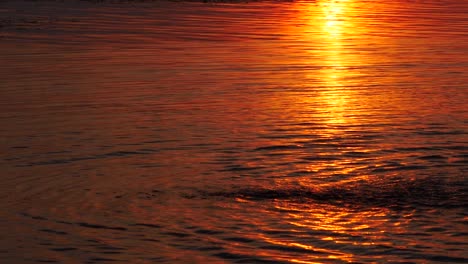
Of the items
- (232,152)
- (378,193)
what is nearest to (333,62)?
(232,152)

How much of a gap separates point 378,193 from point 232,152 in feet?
9.31

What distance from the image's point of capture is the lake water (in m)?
10.4

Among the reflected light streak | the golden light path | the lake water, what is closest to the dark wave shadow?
the lake water

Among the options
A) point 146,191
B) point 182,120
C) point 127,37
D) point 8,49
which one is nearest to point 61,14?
point 127,37

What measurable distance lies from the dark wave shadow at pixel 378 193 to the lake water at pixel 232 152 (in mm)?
33

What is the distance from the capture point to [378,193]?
12.1 metres

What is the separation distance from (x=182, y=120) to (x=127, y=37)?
15.1 m

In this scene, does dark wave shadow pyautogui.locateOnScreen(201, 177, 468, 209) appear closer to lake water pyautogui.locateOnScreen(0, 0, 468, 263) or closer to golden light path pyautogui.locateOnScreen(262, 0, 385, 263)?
lake water pyautogui.locateOnScreen(0, 0, 468, 263)

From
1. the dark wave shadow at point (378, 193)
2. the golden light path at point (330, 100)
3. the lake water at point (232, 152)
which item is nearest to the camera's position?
the lake water at point (232, 152)

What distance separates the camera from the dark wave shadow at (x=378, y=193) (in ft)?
38.2

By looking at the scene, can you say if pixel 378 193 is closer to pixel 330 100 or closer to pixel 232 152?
pixel 232 152

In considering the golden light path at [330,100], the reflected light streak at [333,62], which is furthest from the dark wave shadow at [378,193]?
the reflected light streak at [333,62]

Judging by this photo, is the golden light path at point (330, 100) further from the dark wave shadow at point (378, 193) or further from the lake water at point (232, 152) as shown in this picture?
the dark wave shadow at point (378, 193)

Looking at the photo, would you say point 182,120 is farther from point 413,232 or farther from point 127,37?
point 127,37
